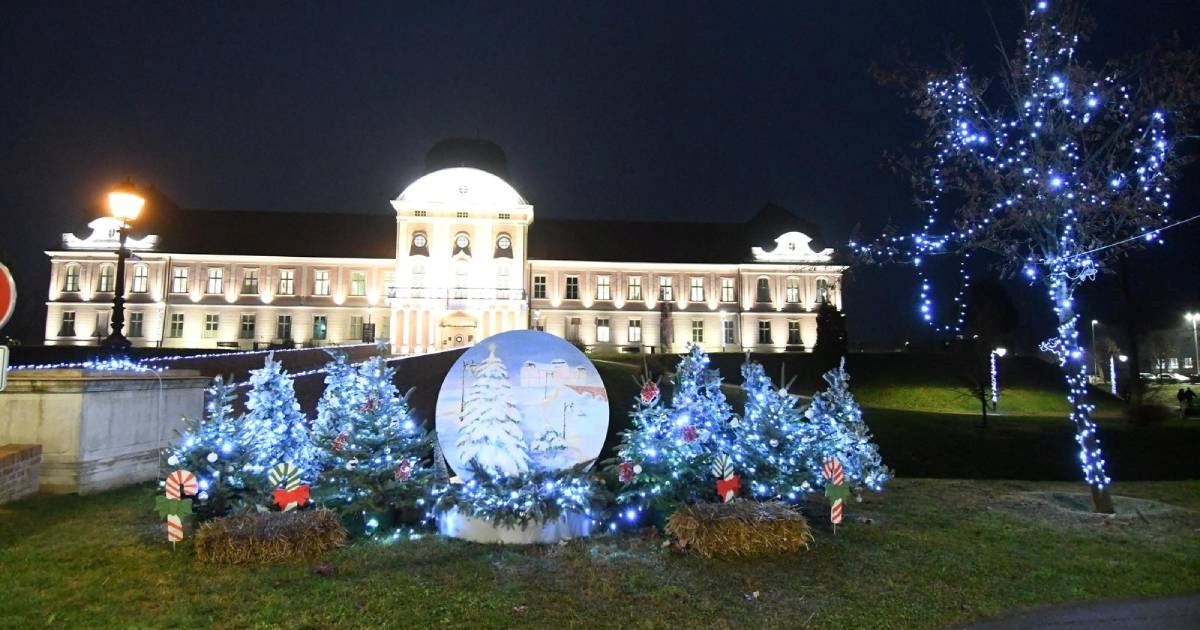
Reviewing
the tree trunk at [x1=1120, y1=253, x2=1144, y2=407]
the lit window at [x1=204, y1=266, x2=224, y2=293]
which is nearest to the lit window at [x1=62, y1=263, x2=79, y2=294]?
the lit window at [x1=204, y1=266, x2=224, y2=293]

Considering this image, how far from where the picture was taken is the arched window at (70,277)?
52.8m

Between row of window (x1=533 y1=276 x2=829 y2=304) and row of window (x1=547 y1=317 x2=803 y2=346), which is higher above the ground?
row of window (x1=533 y1=276 x2=829 y2=304)

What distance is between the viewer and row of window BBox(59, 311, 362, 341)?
52.6 m

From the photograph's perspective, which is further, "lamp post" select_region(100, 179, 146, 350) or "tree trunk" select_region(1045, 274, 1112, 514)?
"lamp post" select_region(100, 179, 146, 350)

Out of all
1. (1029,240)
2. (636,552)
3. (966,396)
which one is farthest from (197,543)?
(966,396)

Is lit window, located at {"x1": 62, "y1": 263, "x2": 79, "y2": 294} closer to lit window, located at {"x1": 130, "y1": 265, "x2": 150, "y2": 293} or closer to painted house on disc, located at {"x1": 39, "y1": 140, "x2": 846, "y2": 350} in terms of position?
painted house on disc, located at {"x1": 39, "y1": 140, "x2": 846, "y2": 350}

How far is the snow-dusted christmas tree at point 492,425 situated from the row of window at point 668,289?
47.2m

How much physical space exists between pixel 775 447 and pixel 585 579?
3.57 m

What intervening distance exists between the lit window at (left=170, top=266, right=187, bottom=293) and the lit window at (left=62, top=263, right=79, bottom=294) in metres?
6.72

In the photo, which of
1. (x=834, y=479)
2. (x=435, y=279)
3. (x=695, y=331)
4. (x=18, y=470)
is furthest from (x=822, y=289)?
(x=18, y=470)

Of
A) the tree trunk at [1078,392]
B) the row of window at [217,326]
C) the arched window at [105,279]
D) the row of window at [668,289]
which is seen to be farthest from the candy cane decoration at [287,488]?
the arched window at [105,279]

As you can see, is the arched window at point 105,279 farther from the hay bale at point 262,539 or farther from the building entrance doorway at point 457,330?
the hay bale at point 262,539

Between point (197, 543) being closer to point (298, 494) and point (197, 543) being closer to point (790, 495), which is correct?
point (298, 494)

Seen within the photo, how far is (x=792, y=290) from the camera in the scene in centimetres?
5681
